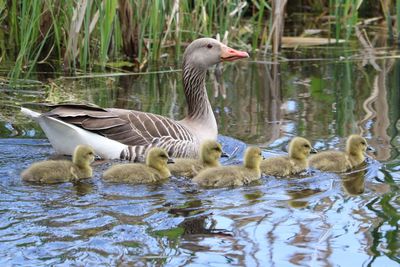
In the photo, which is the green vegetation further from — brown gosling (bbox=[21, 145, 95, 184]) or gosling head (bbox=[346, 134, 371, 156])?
gosling head (bbox=[346, 134, 371, 156])

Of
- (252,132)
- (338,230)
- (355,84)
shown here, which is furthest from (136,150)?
(355,84)

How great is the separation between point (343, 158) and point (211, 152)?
1138 millimetres

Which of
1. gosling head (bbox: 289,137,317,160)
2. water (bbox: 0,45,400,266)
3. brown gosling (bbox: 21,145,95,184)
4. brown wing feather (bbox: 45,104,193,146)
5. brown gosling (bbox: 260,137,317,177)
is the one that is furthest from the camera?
brown wing feather (bbox: 45,104,193,146)

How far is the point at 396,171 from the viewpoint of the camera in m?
8.27

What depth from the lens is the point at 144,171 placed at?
791cm

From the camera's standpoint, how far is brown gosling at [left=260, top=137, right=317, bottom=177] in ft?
26.9

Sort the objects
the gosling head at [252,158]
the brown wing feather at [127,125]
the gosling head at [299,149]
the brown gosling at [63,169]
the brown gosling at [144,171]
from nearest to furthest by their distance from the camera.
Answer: the brown gosling at [63,169], the brown gosling at [144,171], the gosling head at [252,158], the gosling head at [299,149], the brown wing feather at [127,125]

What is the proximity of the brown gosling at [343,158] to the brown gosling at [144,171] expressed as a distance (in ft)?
4.27

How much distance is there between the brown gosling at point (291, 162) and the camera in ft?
26.9

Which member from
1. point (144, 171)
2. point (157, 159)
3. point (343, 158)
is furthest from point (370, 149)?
point (144, 171)

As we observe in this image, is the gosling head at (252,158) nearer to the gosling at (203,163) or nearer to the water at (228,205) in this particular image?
the water at (228,205)

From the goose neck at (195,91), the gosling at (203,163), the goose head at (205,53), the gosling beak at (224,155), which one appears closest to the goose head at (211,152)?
the gosling at (203,163)

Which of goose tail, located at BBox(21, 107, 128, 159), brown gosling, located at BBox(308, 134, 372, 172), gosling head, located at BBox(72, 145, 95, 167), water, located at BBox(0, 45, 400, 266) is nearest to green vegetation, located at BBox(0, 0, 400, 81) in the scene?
water, located at BBox(0, 45, 400, 266)

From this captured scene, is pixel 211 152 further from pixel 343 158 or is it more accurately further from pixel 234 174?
pixel 343 158
